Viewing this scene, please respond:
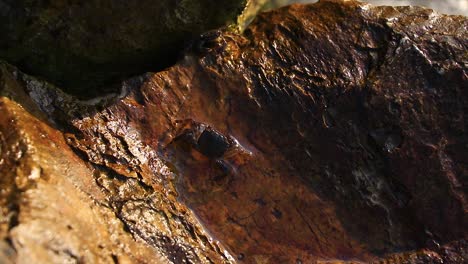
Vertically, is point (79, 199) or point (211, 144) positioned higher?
point (211, 144)

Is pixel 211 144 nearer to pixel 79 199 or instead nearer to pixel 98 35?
pixel 79 199

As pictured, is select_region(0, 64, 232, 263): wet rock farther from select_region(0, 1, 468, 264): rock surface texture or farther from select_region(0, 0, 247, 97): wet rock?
select_region(0, 0, 247, 97): wet rock

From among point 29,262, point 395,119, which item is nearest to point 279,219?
point 395,119

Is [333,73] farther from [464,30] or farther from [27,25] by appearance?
[27,25]

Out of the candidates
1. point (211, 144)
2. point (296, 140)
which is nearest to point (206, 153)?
point (211, 144)

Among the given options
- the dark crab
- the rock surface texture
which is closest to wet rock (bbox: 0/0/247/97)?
the rock surface texture

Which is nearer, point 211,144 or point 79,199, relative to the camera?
point 79,199

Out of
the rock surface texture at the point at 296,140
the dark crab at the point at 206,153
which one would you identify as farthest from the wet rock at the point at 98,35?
the dark crab at the point at 206,153
